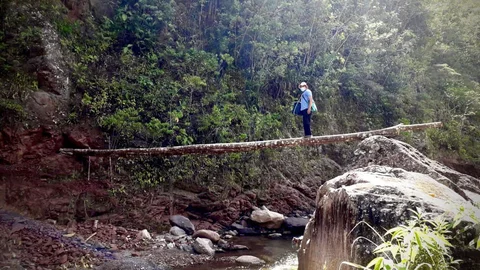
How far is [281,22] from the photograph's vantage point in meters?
13.1

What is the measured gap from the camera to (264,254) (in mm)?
8133

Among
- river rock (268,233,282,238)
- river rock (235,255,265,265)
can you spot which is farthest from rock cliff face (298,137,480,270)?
river rock (268,233,282,238)

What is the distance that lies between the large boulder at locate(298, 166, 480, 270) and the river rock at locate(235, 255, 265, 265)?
137 inches

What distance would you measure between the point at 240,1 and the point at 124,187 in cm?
825

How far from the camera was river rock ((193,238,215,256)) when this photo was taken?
7883mm

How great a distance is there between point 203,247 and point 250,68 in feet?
24.8

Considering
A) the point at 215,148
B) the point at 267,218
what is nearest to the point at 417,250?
the point at 215,148

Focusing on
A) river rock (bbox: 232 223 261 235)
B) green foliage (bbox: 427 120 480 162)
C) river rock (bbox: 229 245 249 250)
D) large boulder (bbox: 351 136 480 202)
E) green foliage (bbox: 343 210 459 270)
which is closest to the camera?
green foliage (bbox: 343 210 459 270)

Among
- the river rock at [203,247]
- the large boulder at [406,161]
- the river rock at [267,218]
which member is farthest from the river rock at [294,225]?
the large boulder at [406,161]

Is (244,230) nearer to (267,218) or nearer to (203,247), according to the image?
(267,218)

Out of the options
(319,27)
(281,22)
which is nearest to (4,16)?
(281,22)

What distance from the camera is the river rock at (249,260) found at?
747 cm

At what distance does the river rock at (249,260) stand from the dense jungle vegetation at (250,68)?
332 cm

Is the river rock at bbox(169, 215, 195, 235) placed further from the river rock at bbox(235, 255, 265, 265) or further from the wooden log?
the wooden log
